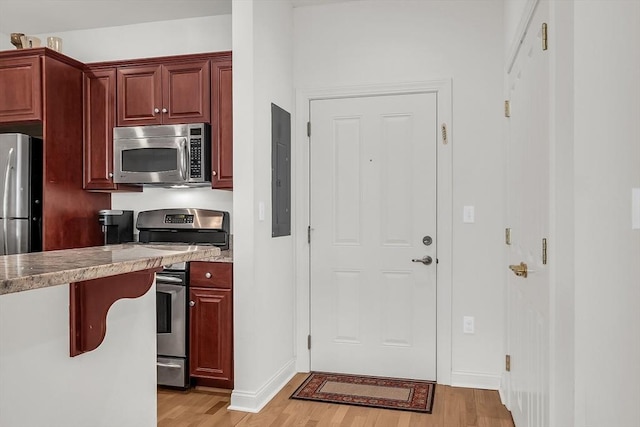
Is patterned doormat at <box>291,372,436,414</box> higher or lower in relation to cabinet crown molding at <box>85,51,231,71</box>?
lower

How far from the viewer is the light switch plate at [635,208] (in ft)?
3.74

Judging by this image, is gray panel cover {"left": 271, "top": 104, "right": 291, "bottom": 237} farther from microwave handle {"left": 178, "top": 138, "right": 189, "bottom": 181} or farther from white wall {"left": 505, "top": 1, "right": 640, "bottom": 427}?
white wall {"left": 505, "top": 1, "right": 640, "bottom": 427}

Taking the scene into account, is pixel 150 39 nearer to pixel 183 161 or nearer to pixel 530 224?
pixel 183 161

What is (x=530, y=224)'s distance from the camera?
228 centimetres

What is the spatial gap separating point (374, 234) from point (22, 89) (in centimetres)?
271

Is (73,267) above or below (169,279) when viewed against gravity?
above

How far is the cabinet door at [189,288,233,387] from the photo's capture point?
3.33 meters

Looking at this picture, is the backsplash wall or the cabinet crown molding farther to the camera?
the backsplash wall

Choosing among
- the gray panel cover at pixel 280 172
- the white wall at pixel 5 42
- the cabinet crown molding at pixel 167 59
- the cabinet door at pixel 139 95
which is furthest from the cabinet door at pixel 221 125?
the white wall at pixel 5 42

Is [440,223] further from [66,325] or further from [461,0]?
[66,325]

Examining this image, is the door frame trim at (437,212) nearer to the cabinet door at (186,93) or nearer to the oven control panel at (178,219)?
the cabinet door at (186,93)

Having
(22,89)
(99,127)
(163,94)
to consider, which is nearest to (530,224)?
(163,94)

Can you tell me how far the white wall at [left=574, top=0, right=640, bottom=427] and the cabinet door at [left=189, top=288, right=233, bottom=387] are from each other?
90.9 inches

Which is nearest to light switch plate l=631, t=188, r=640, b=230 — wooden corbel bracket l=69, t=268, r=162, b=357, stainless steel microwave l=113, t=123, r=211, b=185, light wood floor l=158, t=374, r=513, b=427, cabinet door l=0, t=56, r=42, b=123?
wooden corbel bracket l=69, t=268, r=162, b=357
